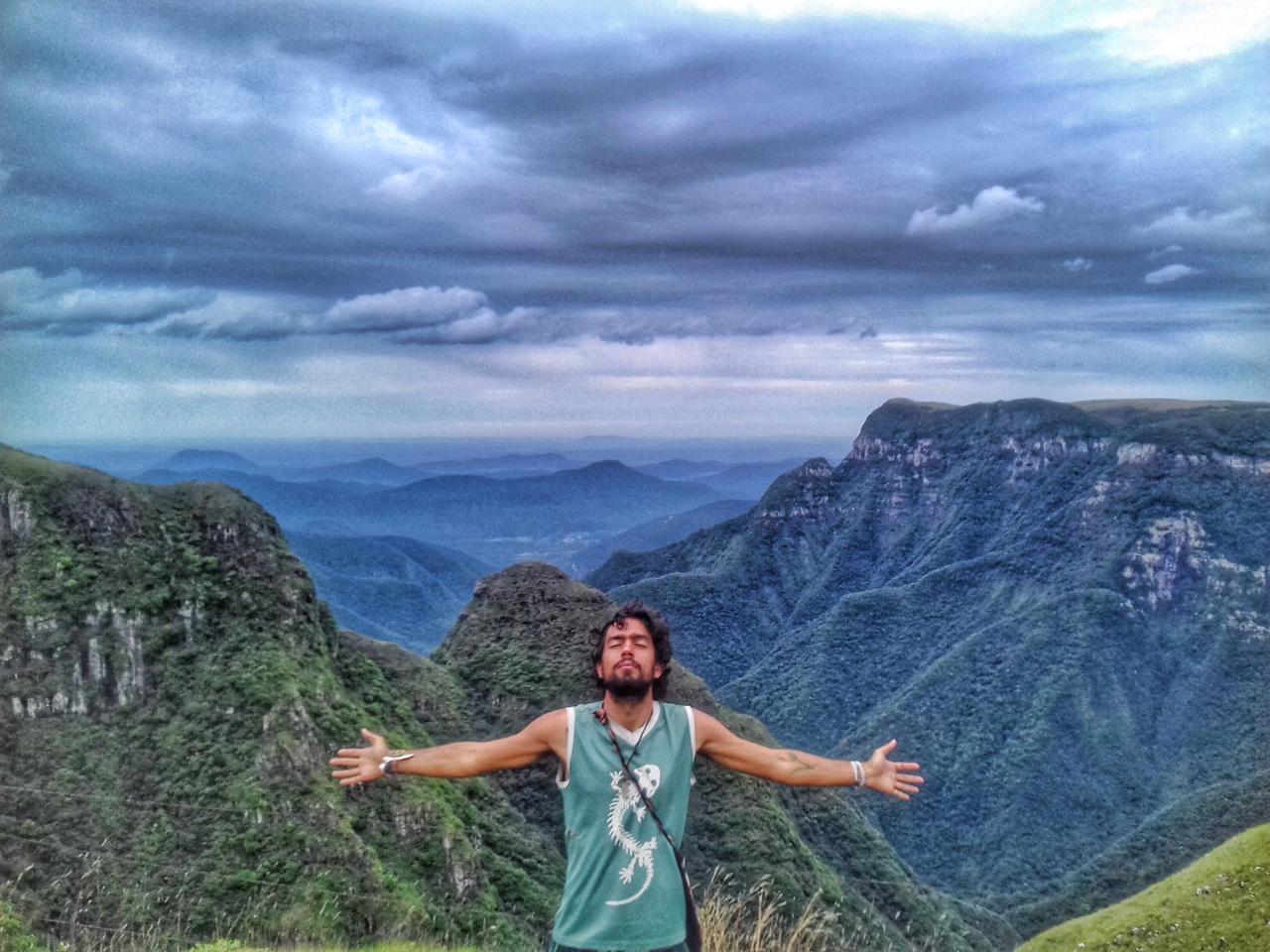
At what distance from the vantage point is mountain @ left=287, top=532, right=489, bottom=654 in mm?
132375

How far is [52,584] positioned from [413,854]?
19.9 metres

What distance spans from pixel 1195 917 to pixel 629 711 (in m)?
6.13

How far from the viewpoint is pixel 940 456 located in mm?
165125

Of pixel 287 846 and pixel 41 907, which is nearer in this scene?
pixel 41 907

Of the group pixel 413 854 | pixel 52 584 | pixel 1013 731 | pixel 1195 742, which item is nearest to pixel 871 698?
pixel 1013 731

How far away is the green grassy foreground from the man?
4490 mm

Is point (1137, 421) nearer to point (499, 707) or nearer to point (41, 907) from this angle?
point (499, 707)

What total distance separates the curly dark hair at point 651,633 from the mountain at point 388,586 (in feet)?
387

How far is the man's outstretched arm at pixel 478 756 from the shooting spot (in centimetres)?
559

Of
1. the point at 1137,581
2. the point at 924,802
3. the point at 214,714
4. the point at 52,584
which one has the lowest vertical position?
the point at 924,802

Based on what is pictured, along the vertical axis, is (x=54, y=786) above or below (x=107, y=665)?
below

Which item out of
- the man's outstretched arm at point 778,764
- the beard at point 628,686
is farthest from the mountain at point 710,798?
the beard at point 628,686

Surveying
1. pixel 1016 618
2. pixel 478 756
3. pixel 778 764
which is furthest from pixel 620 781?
pixel 1016 618

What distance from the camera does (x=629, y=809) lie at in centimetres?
551
